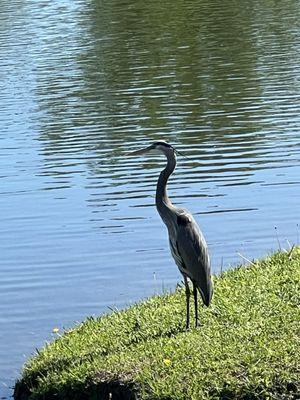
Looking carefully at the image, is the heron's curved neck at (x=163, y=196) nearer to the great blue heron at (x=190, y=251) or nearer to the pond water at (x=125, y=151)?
the great blue heron at (x=190, y=251)

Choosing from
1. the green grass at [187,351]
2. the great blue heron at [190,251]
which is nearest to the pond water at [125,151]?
the green grass at [187,351]

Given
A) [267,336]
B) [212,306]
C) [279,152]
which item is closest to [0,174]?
[279,152]

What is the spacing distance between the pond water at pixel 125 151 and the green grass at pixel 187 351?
3.37ft

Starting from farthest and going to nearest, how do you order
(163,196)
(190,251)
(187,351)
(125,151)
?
(125,151) < (163,196) < (190,251) < (187,351)

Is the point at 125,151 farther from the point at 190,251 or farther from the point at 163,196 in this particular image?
the point at 190,251

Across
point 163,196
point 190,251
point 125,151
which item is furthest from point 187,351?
point 125,151

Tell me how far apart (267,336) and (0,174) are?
1011 cm

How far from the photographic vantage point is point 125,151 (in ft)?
56.5

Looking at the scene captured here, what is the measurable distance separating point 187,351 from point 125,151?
10.3m

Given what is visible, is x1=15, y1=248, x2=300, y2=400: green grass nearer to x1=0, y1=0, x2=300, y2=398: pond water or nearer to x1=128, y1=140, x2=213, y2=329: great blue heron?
x1=128, y1=140, x2=213, y2=329: great blue heron

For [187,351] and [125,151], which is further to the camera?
[125,151]

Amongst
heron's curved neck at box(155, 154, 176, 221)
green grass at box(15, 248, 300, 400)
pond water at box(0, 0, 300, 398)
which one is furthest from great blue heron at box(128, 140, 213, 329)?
pond water at box(0, 0, 300, 398)

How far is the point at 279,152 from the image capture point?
16.5 m

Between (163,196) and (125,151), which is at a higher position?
(163,196)
